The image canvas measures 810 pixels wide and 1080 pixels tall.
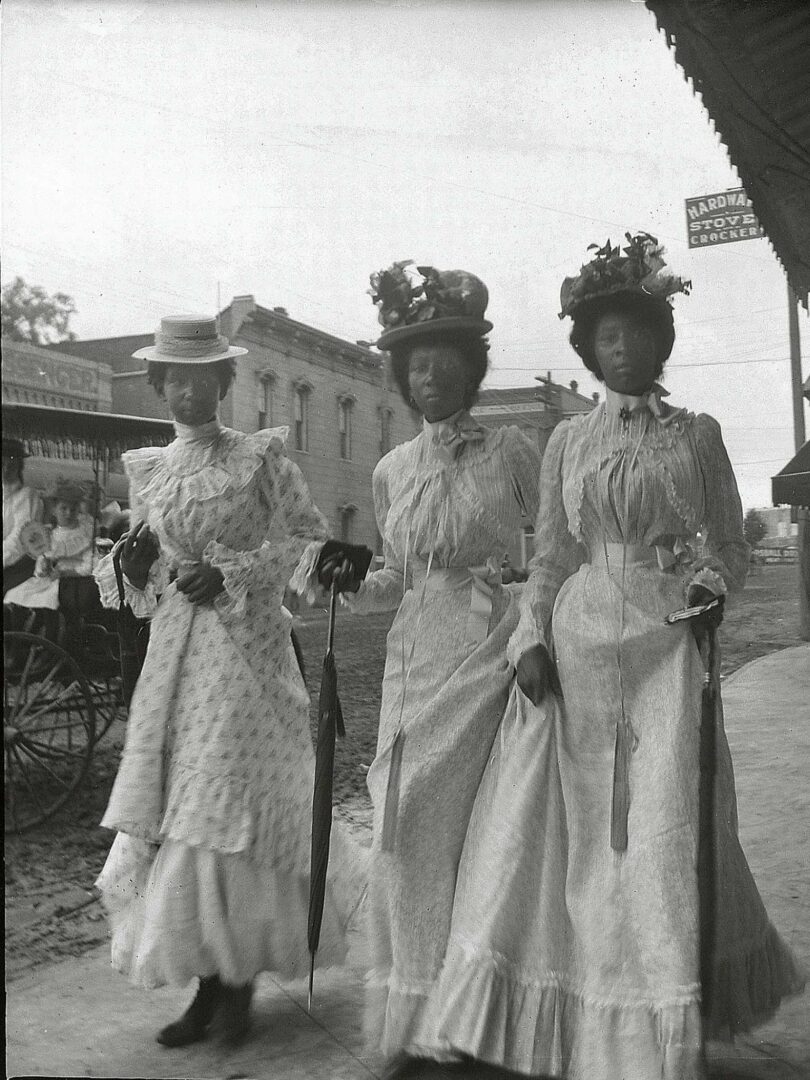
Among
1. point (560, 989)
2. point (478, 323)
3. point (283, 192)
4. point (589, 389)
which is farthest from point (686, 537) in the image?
A: point (283, 192)

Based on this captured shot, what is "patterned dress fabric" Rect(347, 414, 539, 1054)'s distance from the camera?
287 cm

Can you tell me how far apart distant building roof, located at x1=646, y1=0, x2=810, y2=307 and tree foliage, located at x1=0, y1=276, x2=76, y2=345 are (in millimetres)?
1985

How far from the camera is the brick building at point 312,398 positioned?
10.8ft

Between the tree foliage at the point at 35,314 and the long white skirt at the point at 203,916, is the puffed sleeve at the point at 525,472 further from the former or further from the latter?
the tree foliage at the point at 35,314

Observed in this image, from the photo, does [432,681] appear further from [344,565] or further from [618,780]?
[618,780]

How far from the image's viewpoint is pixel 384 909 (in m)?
2.93

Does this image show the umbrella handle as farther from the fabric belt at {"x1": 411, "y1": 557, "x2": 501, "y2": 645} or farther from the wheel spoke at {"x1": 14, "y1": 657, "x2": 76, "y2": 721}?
the wheel spoke at {"x1": 14, "y1": 657, "x2": 76, "y2": 721}

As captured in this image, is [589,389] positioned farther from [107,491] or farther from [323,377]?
[107,491]

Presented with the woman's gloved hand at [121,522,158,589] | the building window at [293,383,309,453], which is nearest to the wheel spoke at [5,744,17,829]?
the woman's gloved hand at [121,522,158,589]

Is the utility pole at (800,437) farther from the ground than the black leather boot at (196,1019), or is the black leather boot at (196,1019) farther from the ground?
the utility pole at (800,437)

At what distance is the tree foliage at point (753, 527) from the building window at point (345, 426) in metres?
1.20

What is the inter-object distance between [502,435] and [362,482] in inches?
18.9

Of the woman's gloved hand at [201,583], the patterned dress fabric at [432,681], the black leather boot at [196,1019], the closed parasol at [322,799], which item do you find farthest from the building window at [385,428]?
the black leather boot at [196,1019]

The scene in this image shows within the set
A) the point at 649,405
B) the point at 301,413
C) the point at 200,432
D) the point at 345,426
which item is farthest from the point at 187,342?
the point at 649,405
